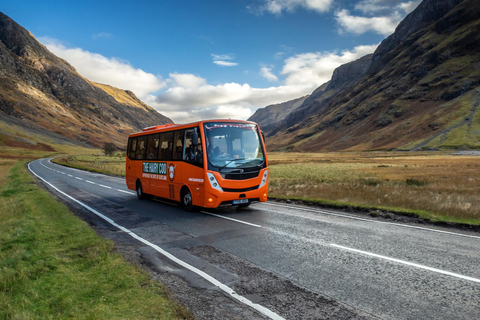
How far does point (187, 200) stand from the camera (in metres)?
12.8

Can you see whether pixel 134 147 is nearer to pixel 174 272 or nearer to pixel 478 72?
pixel 174 272

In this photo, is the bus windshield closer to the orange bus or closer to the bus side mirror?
the orange bus

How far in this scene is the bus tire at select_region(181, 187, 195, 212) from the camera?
1257 centimetres

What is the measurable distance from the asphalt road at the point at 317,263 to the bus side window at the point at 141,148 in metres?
5.45

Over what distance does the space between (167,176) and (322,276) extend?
956 cm

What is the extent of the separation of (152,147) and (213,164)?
5256mm

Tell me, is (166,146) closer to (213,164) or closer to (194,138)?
(194,138)

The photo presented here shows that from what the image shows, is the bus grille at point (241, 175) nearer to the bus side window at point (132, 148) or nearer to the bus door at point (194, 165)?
the bus door at point (194, 165)

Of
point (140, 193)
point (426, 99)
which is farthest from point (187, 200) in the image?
point (426, 99)

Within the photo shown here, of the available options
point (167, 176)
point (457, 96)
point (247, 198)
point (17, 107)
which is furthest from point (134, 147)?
point (17, 107)

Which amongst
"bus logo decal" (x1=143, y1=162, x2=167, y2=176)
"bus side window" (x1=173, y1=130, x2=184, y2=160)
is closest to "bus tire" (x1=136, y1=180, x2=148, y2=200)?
"bus logo decal" (x1=143, y1=162, x2=167, y2=176)

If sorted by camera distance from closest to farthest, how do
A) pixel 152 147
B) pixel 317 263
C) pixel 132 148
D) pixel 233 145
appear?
pixel 317 263
pixel 233 145
pixel 152 147
pixel 132 148

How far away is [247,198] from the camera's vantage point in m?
12.1

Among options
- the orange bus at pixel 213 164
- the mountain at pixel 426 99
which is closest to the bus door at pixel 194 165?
the orange bus at pixel 213 164
